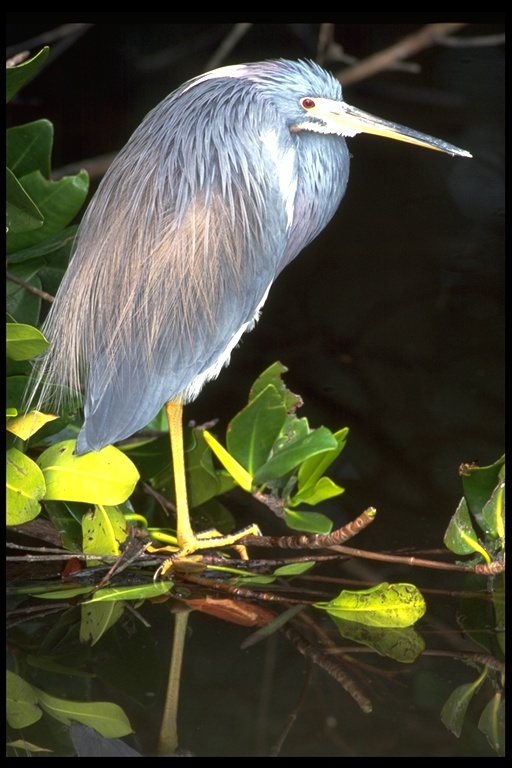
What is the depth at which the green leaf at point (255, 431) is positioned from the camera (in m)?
1.15

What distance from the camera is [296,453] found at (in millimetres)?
1085

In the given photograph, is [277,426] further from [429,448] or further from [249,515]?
[429,448]

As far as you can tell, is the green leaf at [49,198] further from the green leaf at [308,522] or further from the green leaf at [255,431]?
the green leaf at [308,522]

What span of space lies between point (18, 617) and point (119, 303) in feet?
1.16

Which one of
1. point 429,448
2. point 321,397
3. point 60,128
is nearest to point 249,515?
point 429,448

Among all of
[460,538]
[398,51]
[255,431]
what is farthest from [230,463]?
[398,51]

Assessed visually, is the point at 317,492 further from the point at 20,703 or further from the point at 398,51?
the point at 398,51

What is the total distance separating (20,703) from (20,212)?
53cm

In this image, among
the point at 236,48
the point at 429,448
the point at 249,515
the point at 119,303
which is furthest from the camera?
the point at 236,48

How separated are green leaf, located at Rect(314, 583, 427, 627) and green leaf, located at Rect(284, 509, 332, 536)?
10 centimetres

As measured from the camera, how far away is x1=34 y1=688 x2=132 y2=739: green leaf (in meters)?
0.84

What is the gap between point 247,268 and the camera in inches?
44.3

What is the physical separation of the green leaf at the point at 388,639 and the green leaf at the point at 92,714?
0.79ft

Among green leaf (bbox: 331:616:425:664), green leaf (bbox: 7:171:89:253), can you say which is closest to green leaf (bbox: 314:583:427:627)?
green leaf (bbox: 331:616:425:664)
